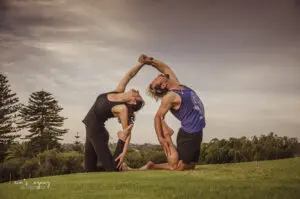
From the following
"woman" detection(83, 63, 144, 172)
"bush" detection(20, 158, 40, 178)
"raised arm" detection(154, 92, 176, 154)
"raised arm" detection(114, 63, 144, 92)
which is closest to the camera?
"raised arm" detection(154, 92, 176, 154)

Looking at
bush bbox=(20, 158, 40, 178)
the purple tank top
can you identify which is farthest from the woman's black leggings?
bush bbox=(20, 158, 40, 178)

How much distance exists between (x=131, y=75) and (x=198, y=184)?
2618 millimetres

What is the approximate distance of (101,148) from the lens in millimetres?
9141

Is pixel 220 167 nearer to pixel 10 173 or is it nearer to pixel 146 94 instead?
pixel 146 94

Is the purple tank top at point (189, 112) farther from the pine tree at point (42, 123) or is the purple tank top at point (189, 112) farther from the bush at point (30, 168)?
the bush at point (30, 168)

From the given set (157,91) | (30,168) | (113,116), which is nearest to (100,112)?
(113,116)

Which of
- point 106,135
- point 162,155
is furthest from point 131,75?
point 162,155

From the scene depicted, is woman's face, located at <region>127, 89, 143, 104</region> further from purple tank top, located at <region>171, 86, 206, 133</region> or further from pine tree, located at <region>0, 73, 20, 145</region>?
pine tree, located at <region>0, 73, 20, 145</region>

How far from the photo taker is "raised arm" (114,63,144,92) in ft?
30.2

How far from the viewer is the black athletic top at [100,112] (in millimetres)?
9109

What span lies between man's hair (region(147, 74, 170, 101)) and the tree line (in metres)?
1.49

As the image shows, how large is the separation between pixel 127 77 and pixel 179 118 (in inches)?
49.8

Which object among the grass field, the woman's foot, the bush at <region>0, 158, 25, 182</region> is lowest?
the grass field

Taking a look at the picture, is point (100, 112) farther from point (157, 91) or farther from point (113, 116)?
point (157, 91)
